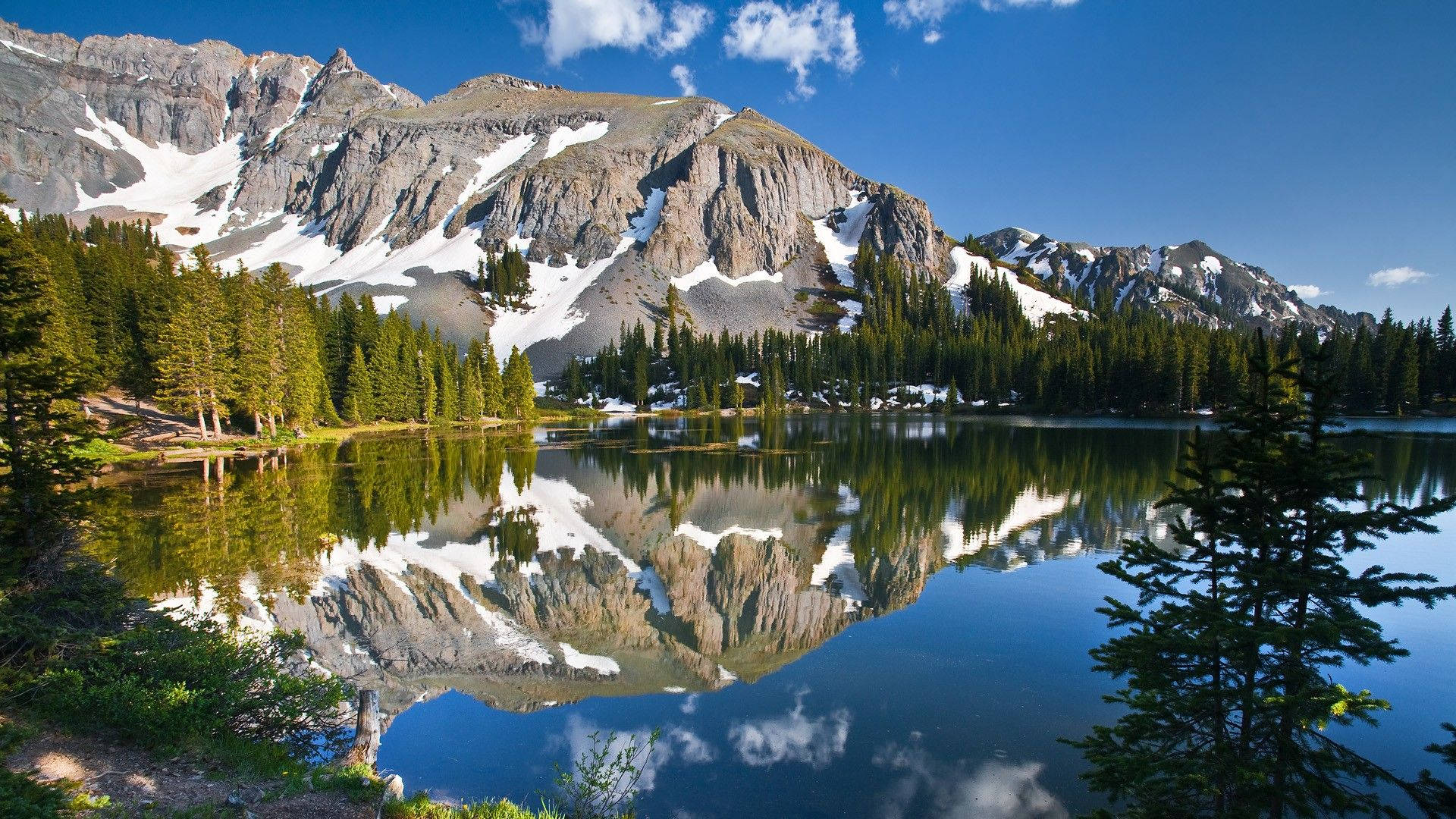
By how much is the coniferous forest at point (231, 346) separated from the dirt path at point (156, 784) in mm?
35491

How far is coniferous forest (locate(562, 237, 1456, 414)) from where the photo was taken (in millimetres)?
87000

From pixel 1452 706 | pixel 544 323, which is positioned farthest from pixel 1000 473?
pixel 544 323

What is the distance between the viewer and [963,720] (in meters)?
9.68

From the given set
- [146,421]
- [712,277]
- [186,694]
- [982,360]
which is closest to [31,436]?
[186,694]

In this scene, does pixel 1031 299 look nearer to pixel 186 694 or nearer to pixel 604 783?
pixel 604 783

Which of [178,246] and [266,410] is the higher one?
[178,246]

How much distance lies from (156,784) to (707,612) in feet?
34.2

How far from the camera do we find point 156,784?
20.1 ft

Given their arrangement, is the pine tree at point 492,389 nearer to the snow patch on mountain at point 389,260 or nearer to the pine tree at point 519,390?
the pine tree at point 519,390

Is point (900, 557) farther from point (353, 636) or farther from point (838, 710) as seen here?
point (353, 636)

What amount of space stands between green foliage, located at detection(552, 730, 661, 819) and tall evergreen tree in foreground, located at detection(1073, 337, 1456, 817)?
207 inches

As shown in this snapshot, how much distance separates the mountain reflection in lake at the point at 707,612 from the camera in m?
8.73

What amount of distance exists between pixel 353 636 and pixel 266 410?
45229mm

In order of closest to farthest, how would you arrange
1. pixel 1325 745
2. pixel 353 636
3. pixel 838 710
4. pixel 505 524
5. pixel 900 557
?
pixel 1325 745, pixel 838 710, pixel 353 636, pixel 900 557, pixel 505 524
